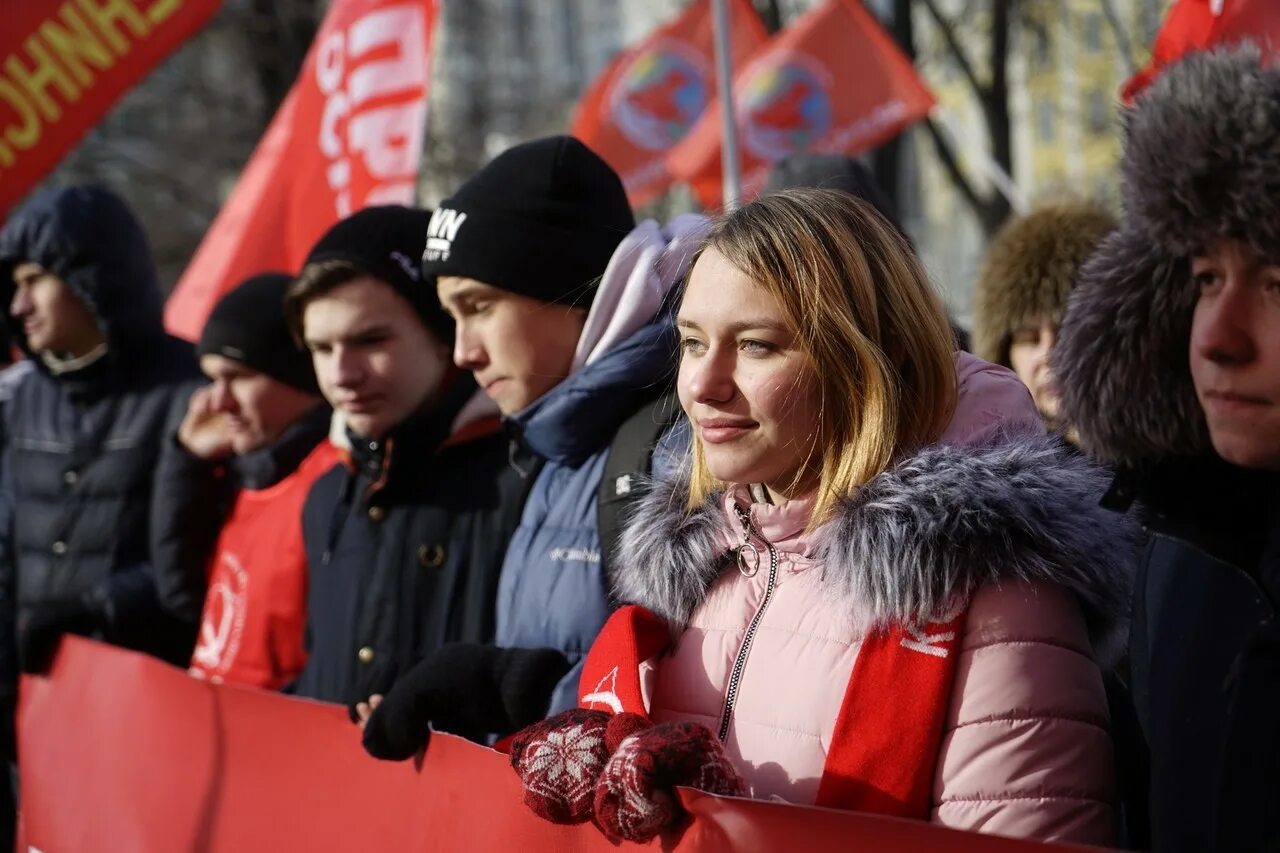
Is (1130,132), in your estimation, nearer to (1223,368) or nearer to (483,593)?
(1223,368)

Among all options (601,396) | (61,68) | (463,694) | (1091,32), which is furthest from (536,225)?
(1091,32)

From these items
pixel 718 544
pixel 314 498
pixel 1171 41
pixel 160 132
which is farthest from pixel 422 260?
pixel 160 132

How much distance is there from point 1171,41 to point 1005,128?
13.2 meters

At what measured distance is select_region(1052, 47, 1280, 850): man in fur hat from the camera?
2170 millimetres

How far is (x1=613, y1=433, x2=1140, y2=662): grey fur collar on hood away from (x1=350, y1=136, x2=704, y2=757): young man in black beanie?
820mm

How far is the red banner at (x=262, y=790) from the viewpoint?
6.83 feet

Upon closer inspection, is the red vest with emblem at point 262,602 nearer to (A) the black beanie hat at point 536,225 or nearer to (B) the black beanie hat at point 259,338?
(B) the black beanie hat at point 259,338

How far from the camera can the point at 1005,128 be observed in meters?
17.1

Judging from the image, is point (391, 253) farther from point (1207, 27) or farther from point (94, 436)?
point (1207, 27)

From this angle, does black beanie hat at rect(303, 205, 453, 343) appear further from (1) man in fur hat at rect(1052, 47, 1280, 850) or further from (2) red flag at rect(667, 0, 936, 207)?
(2) red flag at rect(667, 0, 936, 207)

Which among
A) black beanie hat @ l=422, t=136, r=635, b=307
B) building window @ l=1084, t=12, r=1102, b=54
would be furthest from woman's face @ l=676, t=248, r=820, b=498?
building window @ l=1084, t=12, r=1102, b=54

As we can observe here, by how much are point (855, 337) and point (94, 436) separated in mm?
3576

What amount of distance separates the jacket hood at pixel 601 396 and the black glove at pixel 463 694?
1.59 ft

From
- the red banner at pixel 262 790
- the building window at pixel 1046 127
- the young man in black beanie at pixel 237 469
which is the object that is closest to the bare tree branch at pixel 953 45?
the young man in black beanie at pixel 237 469
